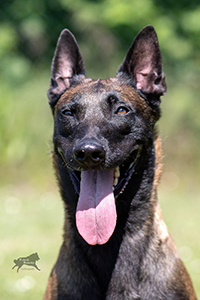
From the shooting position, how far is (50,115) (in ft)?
29.5

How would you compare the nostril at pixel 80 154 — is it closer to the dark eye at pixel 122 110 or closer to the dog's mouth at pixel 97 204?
the dog's mouth at pixel 97 204

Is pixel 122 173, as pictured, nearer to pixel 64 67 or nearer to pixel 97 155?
pixel 97 155

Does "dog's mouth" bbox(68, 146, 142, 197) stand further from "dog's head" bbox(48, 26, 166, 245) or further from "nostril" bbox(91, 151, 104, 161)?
"nostril" bbox(91, 151, 104, 161)

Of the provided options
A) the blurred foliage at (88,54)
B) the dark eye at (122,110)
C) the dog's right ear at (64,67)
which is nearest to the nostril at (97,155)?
the dark eye at (122,110)

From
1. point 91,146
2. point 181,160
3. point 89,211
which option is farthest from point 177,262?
point 181,160

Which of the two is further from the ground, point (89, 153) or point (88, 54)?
point (88, 54)

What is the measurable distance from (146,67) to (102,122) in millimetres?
719

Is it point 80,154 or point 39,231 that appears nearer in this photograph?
point 80,154

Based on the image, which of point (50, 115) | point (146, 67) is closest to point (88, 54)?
point (50, 115)

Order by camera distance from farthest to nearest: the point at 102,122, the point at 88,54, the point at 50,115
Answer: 1. the point at 88,54
2. the point at 50,115
3. the point at 102,122

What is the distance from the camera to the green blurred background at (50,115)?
239 inches

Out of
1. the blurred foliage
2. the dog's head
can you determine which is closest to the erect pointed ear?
the dog's head

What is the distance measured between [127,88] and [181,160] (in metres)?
5.88

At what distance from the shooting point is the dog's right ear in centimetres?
325
